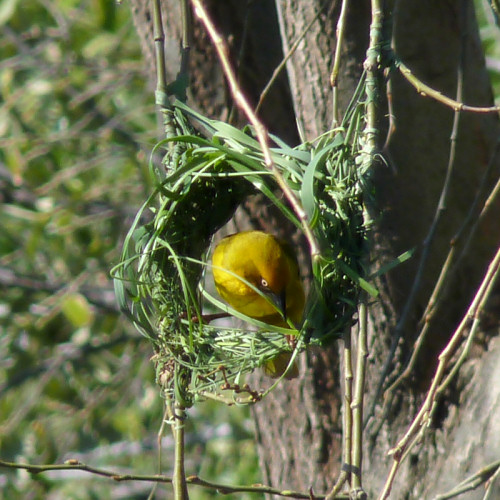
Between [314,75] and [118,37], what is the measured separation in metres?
2.77

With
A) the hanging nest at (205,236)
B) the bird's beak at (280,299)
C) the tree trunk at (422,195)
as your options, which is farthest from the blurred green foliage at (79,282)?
the hanging nest at (205,236)

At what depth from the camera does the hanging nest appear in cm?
176

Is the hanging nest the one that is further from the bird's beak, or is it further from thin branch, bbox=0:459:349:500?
the bird's beak

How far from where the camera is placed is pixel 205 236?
218cm

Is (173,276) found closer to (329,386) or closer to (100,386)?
(329,386)

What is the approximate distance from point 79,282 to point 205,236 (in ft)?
9.77

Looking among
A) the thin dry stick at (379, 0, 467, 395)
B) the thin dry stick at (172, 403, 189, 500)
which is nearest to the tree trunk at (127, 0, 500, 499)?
the thin dry stick at (379, 0, 467, 395)

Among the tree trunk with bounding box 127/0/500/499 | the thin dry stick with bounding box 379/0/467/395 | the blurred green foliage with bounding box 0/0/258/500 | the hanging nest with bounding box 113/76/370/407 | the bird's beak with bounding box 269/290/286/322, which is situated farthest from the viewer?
the blurred green foliage with bounding box 0/0/258/500

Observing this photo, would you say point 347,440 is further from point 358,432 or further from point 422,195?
point 422,195

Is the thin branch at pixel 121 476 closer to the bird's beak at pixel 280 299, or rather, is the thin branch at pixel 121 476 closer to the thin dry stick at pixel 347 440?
the thin dry stick at pixel 347 440

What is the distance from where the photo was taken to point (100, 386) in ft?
17.5

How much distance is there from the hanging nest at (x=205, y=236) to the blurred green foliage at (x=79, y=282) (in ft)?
9.27

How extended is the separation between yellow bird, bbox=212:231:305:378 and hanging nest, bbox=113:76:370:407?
1.13 feet

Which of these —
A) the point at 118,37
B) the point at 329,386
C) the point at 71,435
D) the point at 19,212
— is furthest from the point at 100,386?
the point at 329,386
